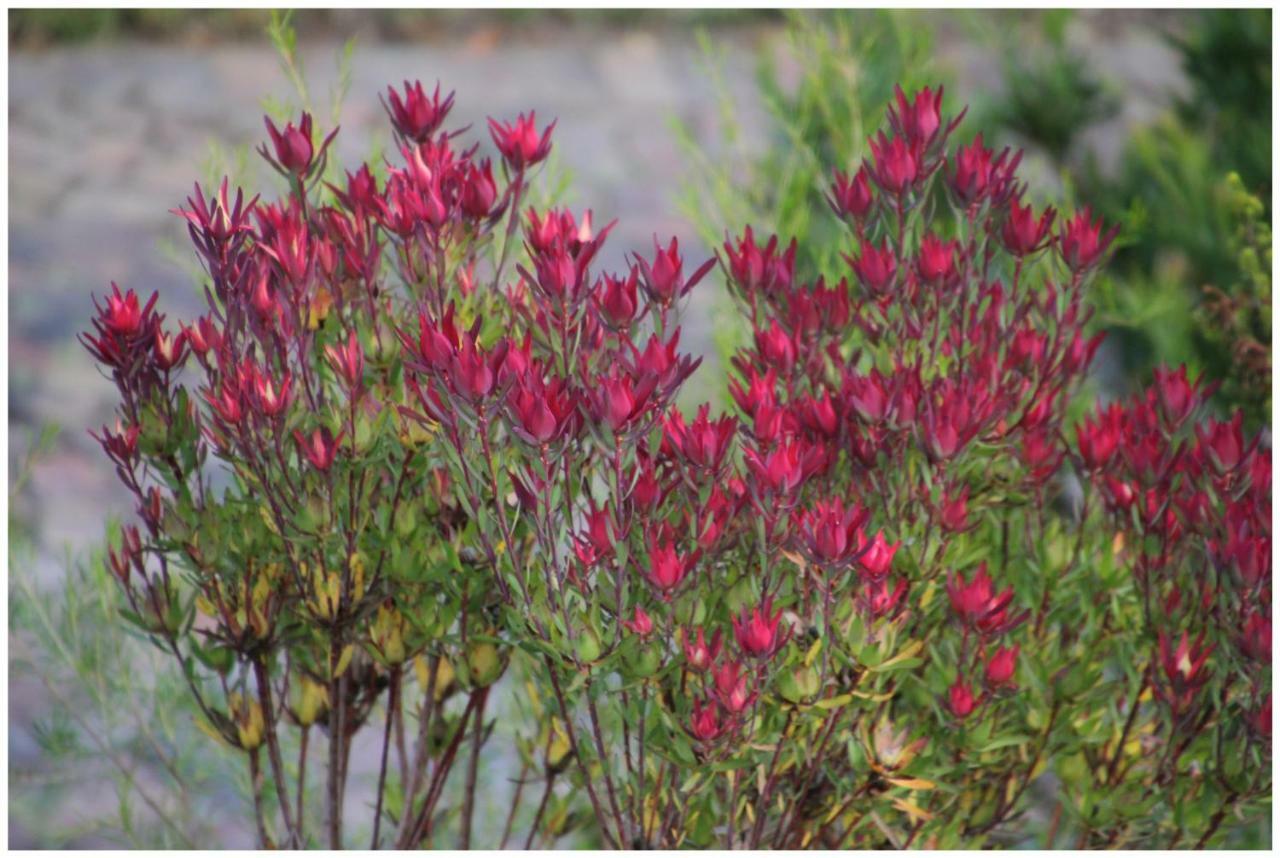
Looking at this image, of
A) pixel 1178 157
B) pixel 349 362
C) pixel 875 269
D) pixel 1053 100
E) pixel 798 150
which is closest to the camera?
pixel 349 362

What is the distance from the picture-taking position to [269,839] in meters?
1.68

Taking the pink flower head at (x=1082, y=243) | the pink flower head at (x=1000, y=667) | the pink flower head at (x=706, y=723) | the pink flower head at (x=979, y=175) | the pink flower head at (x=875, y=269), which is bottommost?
the pink flower head at (x=706, y=723)

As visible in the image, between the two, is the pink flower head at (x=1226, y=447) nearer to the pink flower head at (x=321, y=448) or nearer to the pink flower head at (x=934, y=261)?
the pink flower head at (x=934, y=261)

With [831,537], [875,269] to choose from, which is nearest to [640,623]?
[831,537]

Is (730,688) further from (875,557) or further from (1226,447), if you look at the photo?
(1226,447)

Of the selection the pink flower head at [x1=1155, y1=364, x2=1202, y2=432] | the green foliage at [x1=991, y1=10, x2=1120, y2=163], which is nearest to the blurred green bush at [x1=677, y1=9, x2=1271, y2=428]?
the green foliage at [x1=991, y1=10, x2=1120, y2=163]

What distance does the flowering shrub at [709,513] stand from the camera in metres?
1.18

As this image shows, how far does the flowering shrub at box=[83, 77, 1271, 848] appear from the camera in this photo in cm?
118

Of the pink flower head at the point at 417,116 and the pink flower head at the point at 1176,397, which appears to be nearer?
the pink flower head at the point at 417,116

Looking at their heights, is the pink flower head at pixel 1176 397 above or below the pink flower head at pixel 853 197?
below

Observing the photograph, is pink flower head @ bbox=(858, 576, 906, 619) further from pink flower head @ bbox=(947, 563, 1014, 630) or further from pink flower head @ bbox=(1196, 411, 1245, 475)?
pink flower head @ bbox=(1196, 411, 1245, 475)

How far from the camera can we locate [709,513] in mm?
1199

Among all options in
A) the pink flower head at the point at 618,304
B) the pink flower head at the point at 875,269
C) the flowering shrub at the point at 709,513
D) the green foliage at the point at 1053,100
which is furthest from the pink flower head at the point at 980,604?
the green foliage at the point at 1053,100

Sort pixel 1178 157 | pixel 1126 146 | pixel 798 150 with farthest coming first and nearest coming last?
pixel 1126 146 < pixel 1178 157 < pixel 798 150
